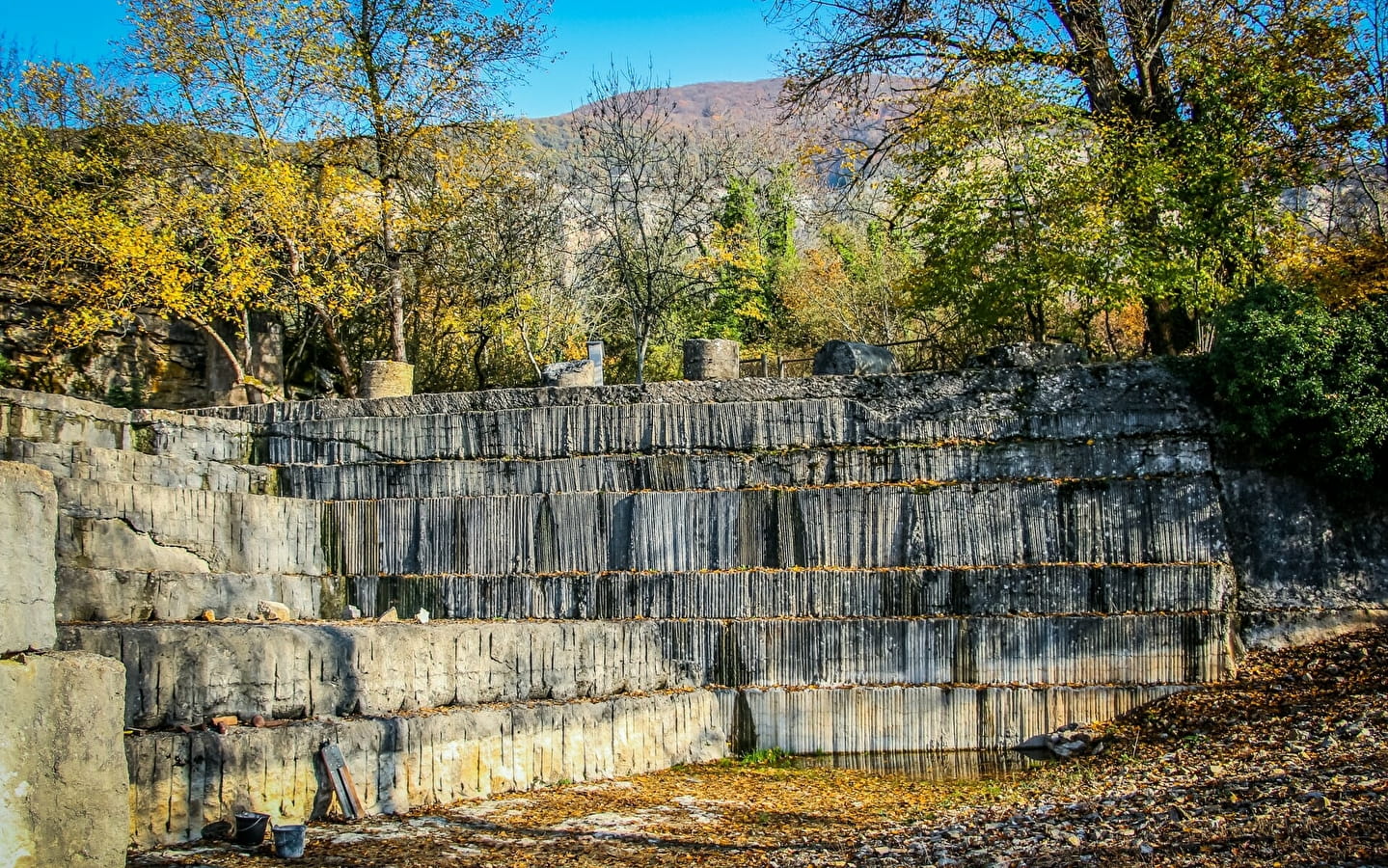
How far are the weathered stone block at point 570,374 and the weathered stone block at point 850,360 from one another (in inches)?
119

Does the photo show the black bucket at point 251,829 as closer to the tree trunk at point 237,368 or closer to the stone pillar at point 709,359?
the stone pillar at point 709,359

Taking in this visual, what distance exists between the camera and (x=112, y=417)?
1200 cm

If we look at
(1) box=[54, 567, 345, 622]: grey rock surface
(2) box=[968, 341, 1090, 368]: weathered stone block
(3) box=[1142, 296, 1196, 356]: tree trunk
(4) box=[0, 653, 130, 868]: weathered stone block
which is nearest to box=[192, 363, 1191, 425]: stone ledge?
(2) box=[968, 341, 1090, 368]: weathered stone block

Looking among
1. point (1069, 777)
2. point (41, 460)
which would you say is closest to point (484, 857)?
point (1069, 777)

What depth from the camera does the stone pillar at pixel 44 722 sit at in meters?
3.75

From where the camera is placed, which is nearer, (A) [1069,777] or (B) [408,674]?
(B) [408,674]

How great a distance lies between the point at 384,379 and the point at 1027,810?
33.0 ft

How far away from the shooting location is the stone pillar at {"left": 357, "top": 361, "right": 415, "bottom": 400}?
561 inches

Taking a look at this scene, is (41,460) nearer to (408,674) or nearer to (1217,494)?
(408,674)

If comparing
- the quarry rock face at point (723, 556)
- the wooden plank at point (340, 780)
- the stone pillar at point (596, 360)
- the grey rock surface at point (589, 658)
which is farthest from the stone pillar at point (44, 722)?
the stone pillar at point (596, 360)

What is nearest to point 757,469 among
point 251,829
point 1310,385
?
point 1310,385

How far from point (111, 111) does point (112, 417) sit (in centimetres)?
1004

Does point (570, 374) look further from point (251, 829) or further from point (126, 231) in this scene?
point (251, 829)

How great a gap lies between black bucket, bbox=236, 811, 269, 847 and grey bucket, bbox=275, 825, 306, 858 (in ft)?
0.66
